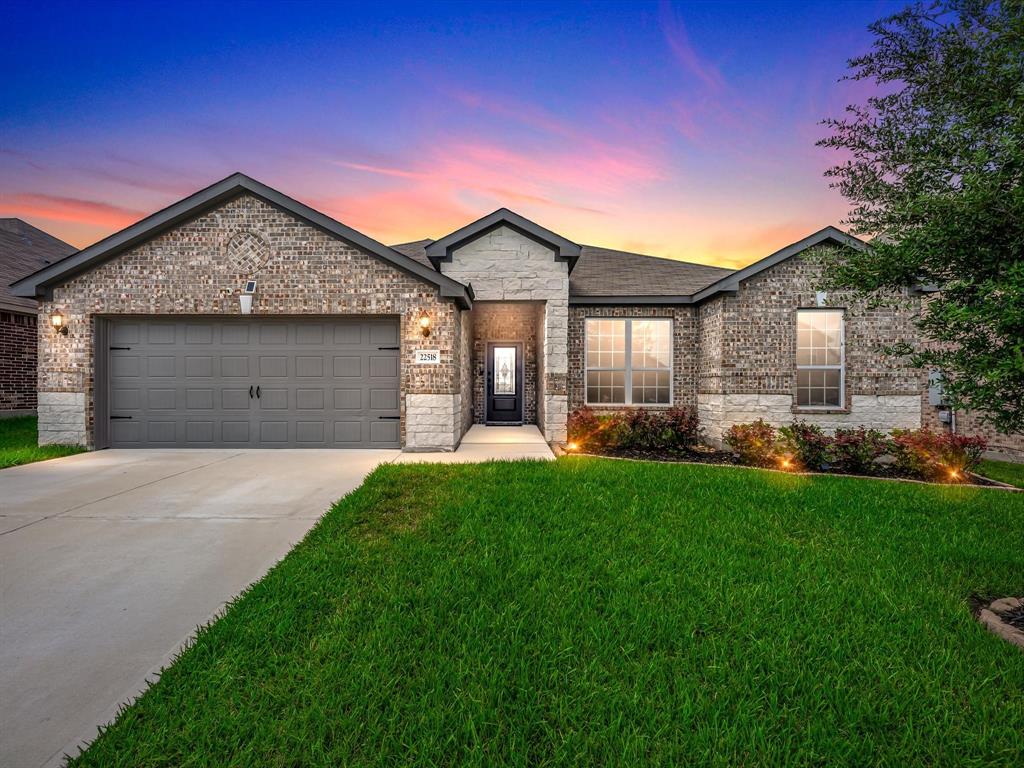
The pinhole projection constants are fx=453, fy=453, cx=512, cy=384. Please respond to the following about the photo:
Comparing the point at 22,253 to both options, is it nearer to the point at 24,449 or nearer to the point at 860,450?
the point at 24,449

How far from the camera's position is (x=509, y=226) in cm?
1091

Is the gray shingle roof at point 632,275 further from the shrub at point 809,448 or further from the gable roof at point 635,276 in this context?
the shrub at point 809,448

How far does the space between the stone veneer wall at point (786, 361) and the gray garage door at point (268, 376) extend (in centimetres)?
773

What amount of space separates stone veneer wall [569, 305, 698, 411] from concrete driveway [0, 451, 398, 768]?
620 cm

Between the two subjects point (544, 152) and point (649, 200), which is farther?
point (649, 200)

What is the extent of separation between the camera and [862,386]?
35.8ft

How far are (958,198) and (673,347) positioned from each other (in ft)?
29.6

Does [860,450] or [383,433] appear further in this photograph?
[383,433]

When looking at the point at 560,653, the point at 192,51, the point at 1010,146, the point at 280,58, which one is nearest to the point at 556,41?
the point at 280,58

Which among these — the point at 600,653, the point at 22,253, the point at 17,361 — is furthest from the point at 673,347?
the point at 22,253

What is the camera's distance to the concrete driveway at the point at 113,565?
7.70 ft

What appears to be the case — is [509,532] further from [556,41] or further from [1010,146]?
[556,41]

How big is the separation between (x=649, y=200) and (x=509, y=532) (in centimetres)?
1415

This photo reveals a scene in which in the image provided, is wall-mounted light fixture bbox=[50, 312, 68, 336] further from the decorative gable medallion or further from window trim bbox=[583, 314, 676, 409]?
window trim bbox=[583, 314, 676, 409]
